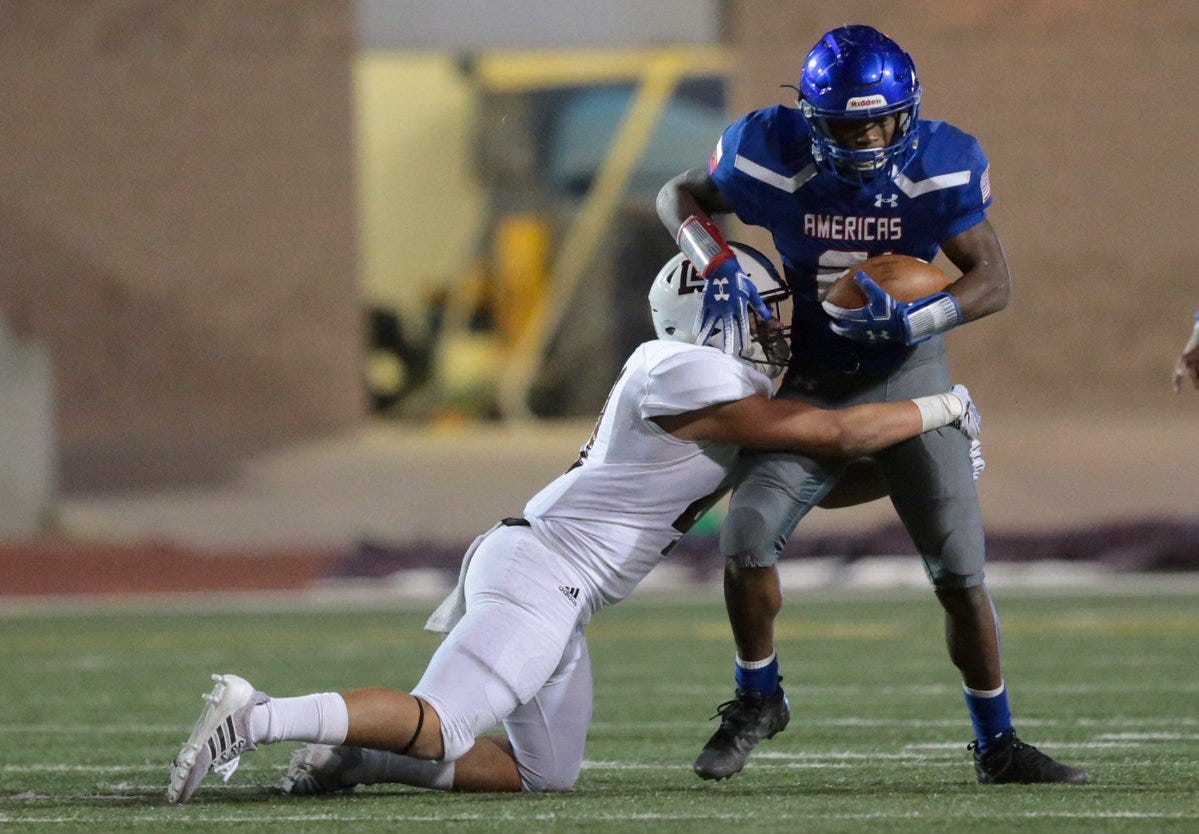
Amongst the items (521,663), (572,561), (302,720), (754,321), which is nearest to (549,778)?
(521,663)

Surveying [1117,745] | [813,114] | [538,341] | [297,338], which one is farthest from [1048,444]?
[813,114]

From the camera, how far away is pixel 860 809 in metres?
3.84

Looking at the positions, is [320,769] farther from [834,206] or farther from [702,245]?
[834,206]

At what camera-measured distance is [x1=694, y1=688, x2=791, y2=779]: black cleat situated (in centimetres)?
419

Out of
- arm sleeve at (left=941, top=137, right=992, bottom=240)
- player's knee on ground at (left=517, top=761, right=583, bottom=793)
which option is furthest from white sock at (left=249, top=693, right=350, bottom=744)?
arm sleeve at (left=941, top=137, right=992, bottom=240)

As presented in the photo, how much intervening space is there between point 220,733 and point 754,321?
4.40 feet

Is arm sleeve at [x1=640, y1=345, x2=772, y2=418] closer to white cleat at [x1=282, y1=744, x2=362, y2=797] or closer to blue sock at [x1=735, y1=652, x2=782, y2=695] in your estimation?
blue sock at [x1=735, y1=652, x2=782, y2=695]

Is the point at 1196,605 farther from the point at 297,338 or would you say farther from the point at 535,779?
the point at 297,338

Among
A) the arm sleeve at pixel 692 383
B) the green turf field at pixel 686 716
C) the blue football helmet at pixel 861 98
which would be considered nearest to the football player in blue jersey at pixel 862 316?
the blue football helmet at pixel 861 98

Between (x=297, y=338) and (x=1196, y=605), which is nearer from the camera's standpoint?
(x=1196, y=605)

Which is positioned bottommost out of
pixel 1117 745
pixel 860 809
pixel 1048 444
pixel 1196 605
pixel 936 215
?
pixel 1048 444

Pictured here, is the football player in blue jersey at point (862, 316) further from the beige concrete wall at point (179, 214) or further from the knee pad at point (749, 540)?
the beige concrete wall at point (179, 214)

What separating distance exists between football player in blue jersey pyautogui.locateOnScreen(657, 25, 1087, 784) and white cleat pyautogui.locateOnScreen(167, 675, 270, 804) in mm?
951

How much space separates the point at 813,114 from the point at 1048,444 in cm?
1072
